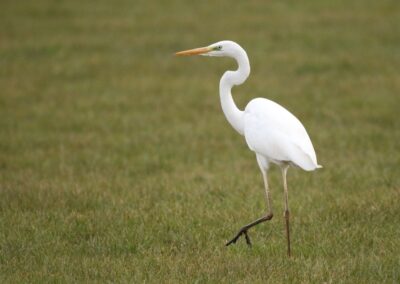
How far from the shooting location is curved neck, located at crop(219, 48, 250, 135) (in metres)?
6.29

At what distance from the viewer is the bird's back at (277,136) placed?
18.6ft

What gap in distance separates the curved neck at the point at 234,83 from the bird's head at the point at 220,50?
3 centimetres

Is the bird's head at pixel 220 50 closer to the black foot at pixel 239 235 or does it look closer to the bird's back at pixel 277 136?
the bird's back at pixel 277 136

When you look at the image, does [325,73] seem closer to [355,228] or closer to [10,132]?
[10,132]

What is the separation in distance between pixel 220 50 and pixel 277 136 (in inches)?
38.6

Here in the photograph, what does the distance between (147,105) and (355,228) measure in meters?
7.26

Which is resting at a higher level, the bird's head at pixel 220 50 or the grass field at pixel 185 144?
the bird's head at pixel 220 50

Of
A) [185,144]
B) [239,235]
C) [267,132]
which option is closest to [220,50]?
[267,132]

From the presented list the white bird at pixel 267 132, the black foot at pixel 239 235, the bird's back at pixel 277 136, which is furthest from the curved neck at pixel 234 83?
Answer: the black foot at pixel 239 235

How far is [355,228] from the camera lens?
20.9 ft

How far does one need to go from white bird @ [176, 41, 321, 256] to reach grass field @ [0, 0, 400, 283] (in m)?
0.64

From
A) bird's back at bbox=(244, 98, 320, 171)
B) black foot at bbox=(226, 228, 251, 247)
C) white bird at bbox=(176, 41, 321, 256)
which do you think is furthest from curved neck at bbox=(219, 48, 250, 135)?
black foot at bbox=(226, 228, 251, 247)

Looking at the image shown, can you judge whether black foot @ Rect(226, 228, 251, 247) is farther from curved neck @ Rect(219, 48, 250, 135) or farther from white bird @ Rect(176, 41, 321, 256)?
curved neck @ Rect(219, 48, 250, 135)

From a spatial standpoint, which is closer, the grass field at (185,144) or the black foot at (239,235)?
the grass field at (185,144)
